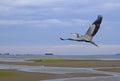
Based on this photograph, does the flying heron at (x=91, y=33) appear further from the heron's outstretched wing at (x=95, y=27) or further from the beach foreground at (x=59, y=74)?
the beach foreground at (x=59, y=74)

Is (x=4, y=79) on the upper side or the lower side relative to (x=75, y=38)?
lower

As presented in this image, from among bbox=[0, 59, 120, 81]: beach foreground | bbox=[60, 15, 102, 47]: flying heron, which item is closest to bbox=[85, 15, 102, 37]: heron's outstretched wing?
bbox=[60, 15, 102, 47]: flying heron

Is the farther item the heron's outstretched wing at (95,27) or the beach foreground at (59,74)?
the beach foreground at (59,74)

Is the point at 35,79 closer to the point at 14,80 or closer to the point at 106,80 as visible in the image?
the point at 14,80

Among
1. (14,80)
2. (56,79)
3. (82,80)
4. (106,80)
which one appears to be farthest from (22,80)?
(106,80)

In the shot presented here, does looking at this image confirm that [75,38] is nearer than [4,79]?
Yes

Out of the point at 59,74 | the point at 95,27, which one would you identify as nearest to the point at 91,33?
the point at 95,27

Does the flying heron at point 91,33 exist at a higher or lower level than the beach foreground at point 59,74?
higher

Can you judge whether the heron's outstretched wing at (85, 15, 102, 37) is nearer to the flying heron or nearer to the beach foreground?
the flying heron

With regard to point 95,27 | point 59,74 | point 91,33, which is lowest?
point 59,74

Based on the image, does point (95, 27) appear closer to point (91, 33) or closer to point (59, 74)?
point (91, 33)

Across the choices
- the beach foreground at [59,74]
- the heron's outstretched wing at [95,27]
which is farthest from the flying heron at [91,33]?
the beach foreground at [59,74]

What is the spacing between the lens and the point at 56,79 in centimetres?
4016

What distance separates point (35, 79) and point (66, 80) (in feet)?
12.5
